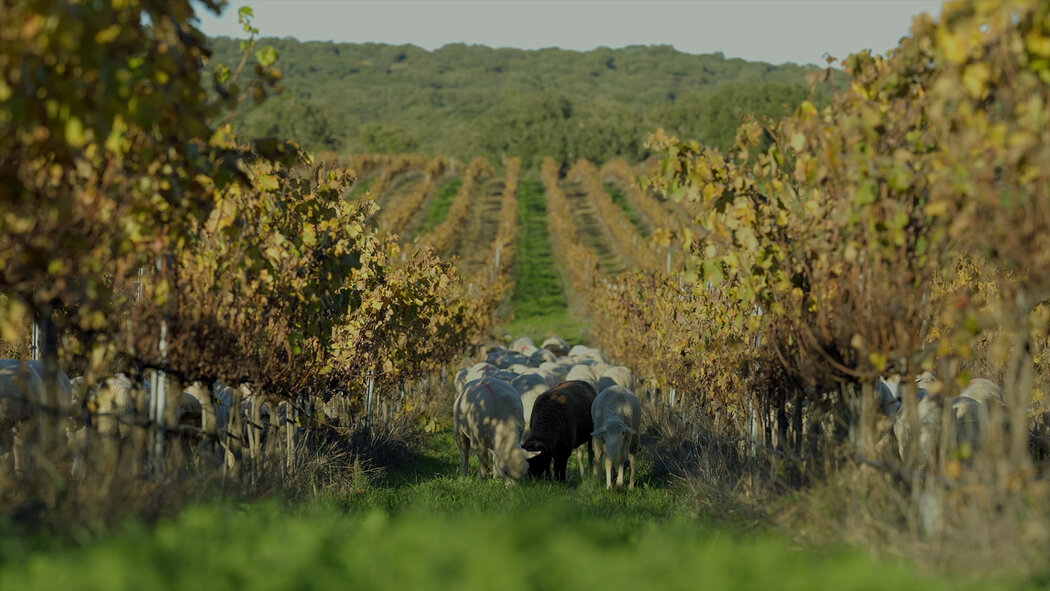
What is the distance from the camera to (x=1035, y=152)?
6.53 metres

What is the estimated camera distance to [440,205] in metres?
69.4

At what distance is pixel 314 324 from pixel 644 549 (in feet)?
20.5

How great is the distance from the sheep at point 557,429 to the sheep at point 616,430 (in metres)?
0.37

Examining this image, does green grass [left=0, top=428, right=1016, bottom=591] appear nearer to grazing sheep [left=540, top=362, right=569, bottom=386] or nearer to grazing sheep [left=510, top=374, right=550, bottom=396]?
grazing sheep [left=510, top=374, right=550, bottom=396]

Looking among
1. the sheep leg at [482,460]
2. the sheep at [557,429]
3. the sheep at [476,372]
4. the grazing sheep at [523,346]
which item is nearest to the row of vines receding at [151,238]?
the sheep leg at [482,460]

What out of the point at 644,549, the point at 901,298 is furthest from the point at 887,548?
the point at 901,298

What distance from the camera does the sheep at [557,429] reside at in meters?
14.9

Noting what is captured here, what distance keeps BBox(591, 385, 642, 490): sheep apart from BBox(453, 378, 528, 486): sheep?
1.13 m

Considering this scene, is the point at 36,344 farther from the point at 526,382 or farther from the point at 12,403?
the point at 526,382

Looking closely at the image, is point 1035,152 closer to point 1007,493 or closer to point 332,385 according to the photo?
point 1007,493

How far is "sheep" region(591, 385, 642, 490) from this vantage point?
1423 centimetres

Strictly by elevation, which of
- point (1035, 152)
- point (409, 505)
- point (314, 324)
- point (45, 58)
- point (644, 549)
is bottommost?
point (409, 505)

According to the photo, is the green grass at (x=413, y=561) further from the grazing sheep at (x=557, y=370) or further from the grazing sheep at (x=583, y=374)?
the grazing sheep at (x=557, y=370)

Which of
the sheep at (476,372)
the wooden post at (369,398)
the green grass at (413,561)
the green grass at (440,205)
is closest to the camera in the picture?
the green grass at (413,561)
